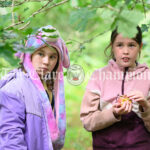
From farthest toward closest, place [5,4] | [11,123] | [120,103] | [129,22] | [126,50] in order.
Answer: [126,50]
[120,103]
[11,123]
[5,4]
[129,22]

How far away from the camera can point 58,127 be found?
204 cm

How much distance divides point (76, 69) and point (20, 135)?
0.94 metres

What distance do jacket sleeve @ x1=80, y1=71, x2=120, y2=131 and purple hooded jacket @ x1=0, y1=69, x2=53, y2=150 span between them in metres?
0.34

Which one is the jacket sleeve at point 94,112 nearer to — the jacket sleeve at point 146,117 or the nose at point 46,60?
the jacket sleeve at point 146,117

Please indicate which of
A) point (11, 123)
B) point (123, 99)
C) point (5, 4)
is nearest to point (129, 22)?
point (5, 4)

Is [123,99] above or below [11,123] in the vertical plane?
above

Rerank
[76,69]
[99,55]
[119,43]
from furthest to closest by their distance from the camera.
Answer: [99,55], [76,69], [119,43]

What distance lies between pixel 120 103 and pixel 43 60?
62 centimetres

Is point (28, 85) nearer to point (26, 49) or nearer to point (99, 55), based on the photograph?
point (26, 49)

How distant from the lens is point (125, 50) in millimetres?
1890

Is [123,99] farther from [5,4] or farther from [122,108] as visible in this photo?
[5,4]

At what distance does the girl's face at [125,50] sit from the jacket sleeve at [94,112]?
8.5 inches

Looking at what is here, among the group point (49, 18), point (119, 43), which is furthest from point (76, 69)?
point (49, 18)

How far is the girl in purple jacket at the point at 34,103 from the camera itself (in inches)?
65.1
